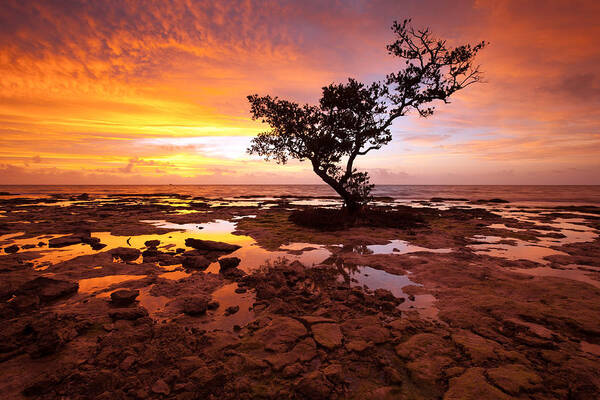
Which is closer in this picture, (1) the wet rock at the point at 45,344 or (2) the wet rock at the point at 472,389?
(2) the wet rock at the point at 472,389

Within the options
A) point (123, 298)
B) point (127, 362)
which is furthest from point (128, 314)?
point (127, 362)

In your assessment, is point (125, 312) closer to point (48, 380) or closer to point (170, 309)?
point (170, 309)

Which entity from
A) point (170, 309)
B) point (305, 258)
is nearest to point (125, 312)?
point (170, 309)

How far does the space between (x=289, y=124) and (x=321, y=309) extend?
14721 millimetres

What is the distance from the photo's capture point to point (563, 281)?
678 centimetres

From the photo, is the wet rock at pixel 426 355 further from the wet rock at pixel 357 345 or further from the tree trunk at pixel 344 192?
the tree trunk at pixel 344 192

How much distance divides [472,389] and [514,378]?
686 mm

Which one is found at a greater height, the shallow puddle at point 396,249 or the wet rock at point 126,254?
→ the wet rock at point 126,254

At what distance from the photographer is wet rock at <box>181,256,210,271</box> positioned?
8.25 m

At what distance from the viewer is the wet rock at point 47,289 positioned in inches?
224

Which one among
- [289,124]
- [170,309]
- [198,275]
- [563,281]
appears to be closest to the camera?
[170,309]

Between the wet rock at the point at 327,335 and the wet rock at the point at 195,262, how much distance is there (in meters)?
4.86

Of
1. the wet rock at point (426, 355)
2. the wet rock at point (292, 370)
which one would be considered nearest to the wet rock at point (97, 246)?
the wet rock at point (292, 370)

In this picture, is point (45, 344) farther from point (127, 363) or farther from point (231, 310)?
point (231, 310)
